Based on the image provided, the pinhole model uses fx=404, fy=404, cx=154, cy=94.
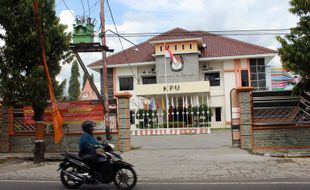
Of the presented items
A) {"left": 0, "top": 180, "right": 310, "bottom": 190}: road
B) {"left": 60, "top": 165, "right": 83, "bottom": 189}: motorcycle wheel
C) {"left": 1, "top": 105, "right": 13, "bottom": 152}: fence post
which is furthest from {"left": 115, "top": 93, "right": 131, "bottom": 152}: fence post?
{"left": 60, "top": 165, "right": 83, "bottom": 189}: motorcycle wheel

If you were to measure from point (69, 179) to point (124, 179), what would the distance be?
4.54ft

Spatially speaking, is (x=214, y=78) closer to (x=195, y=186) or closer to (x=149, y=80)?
(x=149, y=80)

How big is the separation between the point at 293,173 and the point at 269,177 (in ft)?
3.35

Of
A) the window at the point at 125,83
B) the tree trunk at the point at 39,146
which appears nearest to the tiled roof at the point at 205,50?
the window at the point at 125,83

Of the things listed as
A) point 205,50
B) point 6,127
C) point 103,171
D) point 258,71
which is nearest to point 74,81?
point 205,50

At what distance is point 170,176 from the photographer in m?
10.8

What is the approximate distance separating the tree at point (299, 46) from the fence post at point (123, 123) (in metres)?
6.40

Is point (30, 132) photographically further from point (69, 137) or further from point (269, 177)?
point (269, 177)

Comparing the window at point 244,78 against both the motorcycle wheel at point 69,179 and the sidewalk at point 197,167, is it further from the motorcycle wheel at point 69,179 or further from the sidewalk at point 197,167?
the motorcycle wheel at point 69,179

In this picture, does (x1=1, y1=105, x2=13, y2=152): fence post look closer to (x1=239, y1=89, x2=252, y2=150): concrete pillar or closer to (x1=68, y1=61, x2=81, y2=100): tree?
(x1=239, y1=89, x2=252, y2=150): concrete pillar

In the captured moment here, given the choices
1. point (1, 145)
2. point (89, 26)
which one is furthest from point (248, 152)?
point (1, 145)

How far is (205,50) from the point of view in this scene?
41.3 m

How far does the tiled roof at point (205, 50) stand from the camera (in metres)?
39.7

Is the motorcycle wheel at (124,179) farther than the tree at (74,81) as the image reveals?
No
